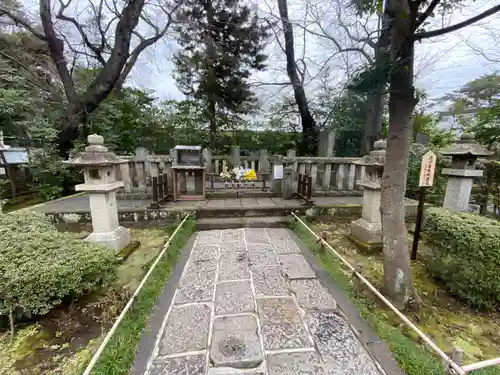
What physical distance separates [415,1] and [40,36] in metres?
9.49

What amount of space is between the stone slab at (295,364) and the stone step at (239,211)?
3044 millimetres

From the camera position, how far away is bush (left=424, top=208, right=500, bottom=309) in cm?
212

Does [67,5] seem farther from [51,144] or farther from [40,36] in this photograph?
[51,144]

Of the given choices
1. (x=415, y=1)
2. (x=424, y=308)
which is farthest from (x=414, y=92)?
(x=424, y=308)

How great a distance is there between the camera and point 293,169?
540 centimetres

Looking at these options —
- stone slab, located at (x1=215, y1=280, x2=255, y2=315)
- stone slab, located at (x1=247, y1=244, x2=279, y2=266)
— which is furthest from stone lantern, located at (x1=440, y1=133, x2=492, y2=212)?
stone slab, located at (x1=215, y1=280, x2=255, y2=315)

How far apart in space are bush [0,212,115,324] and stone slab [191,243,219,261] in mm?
1148

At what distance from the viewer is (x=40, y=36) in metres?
6.44

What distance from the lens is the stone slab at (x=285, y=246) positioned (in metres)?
3.44

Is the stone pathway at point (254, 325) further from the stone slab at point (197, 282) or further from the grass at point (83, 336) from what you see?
the grass at point (83, 336)

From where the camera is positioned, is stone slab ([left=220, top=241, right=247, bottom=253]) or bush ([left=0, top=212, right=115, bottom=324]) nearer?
bush ([left=0, top=212, right=115, bottom=324])

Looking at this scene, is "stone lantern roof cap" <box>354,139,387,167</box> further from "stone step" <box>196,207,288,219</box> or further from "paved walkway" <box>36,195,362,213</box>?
"stone step" <box>196,207,288,219</box>

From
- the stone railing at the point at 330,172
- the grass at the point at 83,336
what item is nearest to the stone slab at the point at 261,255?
the grass at the point at 83,336

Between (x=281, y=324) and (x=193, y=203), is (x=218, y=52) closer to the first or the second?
(x=193, y=203)
